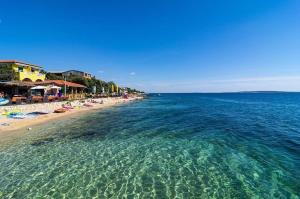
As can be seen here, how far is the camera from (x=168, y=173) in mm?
9258

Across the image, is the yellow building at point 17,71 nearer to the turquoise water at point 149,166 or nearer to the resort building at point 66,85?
the resort building at point 66,85

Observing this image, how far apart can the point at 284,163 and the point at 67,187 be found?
416 inches

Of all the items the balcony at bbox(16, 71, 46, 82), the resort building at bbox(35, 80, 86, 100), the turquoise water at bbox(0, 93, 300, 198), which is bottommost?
the turquoise water at bbox(0, 93, 300, 198)

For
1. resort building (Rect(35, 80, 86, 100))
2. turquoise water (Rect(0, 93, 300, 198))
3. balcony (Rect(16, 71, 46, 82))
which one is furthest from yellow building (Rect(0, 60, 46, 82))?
turquoise water (Rect(0, 93, 300, 198))

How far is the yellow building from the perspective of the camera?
127 ft

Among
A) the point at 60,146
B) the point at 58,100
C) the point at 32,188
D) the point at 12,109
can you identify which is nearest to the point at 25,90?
the point at 58,100

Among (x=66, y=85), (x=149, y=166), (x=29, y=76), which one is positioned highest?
(x=29, y=76)

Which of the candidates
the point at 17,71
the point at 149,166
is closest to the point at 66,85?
the point at 17,71

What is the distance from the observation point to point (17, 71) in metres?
40.9

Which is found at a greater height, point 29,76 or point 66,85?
point 29,76

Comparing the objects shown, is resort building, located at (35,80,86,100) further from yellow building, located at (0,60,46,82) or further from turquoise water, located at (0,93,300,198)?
turquoise water, located at (0,93,300,198)

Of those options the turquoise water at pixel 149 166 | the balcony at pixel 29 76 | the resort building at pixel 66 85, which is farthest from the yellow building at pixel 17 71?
the turquoise water at pixel 149 166

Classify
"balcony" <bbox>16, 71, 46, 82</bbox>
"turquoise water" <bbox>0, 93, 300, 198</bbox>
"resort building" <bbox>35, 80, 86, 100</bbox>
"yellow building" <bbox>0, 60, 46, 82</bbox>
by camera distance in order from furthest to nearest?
1. "resort building" <bbox>35, 80, 86, 100</bbox>
2. "balcony" <bbox>16, 71, 46, 82</bbox>
3. "yellow building" <bbox>0, 60, 46, 82</bbox>
4. "turquoise water" <bbox>0, 93, 300, 198</bbox>

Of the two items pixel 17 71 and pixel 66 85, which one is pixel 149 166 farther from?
pixel 17 71
